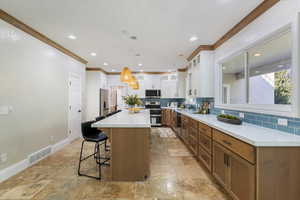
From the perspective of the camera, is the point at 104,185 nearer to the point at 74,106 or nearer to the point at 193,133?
the point at 193,133

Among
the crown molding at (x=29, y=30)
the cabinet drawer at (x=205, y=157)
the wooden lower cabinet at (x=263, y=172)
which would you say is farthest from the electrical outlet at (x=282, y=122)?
the crown molding at (x=29, y=30)

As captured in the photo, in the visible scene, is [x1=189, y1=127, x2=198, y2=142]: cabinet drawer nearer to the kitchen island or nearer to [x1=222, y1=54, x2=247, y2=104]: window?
[x1=222, y1=54, x2=247, y2=104]: window

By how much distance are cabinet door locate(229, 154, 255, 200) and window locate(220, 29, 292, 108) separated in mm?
990

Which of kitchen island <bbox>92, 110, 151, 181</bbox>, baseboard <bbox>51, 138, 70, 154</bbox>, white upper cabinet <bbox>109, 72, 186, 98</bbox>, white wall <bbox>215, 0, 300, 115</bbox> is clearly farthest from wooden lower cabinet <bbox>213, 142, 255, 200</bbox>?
white upper cabinet <bbox>109, 72, 186, 98</bbox>

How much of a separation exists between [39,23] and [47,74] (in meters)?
1.09

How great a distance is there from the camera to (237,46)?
2553 millimetres

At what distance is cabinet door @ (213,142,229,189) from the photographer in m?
1.77

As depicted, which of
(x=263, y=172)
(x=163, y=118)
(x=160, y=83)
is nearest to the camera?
(x=263, y=172)

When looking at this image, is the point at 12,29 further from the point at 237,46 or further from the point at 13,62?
the point at 237,46

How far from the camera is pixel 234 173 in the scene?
5.28 ft

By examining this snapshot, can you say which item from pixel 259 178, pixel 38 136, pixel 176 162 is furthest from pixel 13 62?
pixel 259 178

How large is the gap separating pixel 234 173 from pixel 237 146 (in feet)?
1.18

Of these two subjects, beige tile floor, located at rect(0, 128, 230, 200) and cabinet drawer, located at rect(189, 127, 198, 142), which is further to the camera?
cabinet drawer, located at rect(189, 127, 198, 142)

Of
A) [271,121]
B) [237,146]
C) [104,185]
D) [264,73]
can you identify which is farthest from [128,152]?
[264,73]
